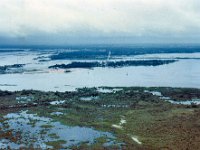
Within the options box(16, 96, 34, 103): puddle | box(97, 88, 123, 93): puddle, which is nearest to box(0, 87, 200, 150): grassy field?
box(16, 96, 34, 103): puddle

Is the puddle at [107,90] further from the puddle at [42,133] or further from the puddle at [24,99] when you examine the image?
the puddle at [42,133]

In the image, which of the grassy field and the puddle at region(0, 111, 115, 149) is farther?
the grassy field

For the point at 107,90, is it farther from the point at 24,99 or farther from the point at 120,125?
the point at 120,125

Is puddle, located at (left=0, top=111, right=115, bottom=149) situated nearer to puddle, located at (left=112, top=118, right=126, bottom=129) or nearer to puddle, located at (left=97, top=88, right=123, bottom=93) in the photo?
puddle, located at (left=112, top=118, right=126, bottom=129)

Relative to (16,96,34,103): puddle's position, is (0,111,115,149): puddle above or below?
above

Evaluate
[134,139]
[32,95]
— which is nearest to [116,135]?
[134,139]

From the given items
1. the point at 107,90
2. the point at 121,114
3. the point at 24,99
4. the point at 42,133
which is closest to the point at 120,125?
the point at 121,114

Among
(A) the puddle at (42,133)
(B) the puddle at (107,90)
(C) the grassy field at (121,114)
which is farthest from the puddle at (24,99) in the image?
(B) the puddle at (107,90)

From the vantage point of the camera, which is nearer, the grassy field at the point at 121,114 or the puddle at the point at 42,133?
the puddle at the point at 42,133

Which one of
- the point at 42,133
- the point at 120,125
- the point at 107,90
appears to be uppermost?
the point at 120,125
